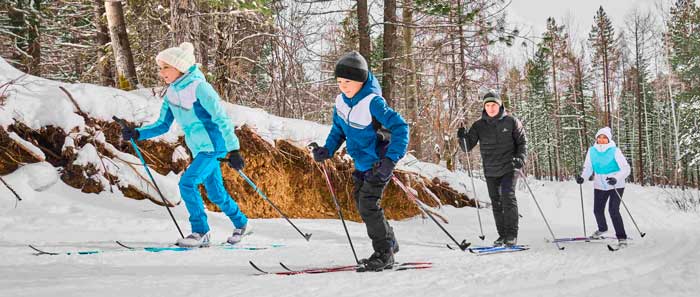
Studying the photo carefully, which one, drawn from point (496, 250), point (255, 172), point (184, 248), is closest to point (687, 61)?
point (255, 172)

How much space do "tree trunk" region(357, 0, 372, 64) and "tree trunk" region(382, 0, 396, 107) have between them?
0.49 metres

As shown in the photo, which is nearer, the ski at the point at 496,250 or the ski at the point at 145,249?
the ski at the point at 145,249

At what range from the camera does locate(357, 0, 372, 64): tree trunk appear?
35.8ft

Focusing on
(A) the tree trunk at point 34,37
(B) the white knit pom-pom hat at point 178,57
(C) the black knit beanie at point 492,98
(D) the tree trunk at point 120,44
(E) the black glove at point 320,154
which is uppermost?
(A) the tree trunk at point 34,37

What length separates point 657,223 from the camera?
9.19m

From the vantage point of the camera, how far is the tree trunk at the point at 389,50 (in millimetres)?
11203

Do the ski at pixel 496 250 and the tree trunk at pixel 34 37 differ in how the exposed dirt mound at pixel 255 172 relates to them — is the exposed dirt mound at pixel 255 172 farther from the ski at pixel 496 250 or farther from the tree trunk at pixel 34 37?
the tree trunk at pixel 34 37

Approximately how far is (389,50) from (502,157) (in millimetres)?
6087

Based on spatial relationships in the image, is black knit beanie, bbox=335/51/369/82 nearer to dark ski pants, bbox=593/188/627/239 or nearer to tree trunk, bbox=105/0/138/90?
dark ski pants, bbox=593/188/627/239

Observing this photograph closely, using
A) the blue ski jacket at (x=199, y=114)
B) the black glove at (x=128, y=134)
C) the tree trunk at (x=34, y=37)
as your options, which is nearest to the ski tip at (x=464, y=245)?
the blue ski jacket at (x=199, y=114)

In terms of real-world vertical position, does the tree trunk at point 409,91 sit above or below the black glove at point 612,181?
above

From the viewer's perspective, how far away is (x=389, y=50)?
11.4 meters

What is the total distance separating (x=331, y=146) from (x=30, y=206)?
364cm

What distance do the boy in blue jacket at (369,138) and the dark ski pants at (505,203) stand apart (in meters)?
2.46
